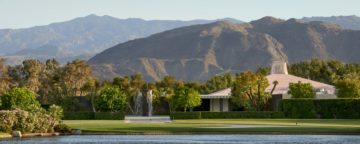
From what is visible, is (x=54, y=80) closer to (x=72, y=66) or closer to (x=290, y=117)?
(x=72, y=66)

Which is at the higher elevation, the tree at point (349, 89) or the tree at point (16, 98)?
the tree at point (349, 89)

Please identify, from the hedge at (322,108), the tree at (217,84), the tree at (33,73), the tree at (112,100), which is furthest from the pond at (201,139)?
the tree at (217,84)

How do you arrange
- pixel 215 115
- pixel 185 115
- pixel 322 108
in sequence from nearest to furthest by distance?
1. pixel 322 108
2. pixel 185 115
3. pixel 215 115

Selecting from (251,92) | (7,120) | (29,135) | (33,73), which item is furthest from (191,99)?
(7,120)

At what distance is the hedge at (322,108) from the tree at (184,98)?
13.0 m

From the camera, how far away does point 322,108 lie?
259ft

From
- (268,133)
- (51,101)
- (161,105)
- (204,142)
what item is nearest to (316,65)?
(161,105)

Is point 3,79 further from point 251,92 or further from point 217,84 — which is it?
point 251,92

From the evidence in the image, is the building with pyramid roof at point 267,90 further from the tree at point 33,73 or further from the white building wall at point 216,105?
the tree at point 33,73

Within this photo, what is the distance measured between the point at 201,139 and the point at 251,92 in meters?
43.4

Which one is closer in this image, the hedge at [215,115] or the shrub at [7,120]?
the shrub at [7,120]

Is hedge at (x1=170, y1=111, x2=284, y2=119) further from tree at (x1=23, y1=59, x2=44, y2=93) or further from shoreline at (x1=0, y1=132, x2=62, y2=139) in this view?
tree at (x1=23, y1=59, x2=44, y2=93)

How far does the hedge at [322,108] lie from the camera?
77.1 metres

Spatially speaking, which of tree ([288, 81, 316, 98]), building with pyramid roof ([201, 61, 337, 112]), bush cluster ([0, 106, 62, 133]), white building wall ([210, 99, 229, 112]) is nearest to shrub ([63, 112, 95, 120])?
building with pyramid roof ([201, 61, 337, 112])
